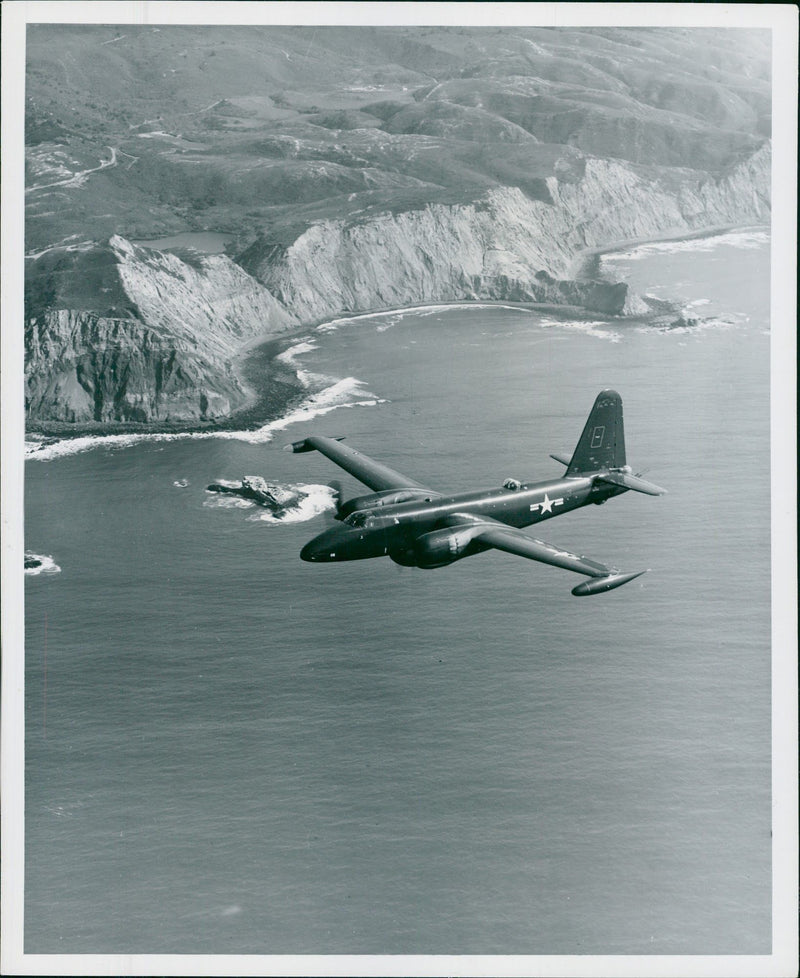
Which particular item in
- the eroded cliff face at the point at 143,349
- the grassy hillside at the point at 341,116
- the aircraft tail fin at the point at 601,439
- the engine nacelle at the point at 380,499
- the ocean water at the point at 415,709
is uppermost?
the grassy hillside at the point at 341,116

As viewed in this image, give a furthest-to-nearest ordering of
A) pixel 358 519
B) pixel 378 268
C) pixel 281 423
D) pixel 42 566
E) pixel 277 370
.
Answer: pixel 378 268, pixel 277 370, pixel 281 423, pixel 42 566, pixel 358 519

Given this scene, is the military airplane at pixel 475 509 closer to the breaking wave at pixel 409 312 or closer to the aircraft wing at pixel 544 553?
the aircraft wing at pixel 544 553

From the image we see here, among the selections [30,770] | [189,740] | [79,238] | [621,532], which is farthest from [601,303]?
[30,770]

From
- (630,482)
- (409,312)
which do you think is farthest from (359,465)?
(409,312)

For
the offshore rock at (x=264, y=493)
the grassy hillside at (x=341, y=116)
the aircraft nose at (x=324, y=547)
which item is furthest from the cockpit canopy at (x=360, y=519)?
the grassy hillside at (x=341, y=116)

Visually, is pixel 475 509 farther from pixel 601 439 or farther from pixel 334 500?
pixel 334 500

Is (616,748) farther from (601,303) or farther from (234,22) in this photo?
(234,22)
